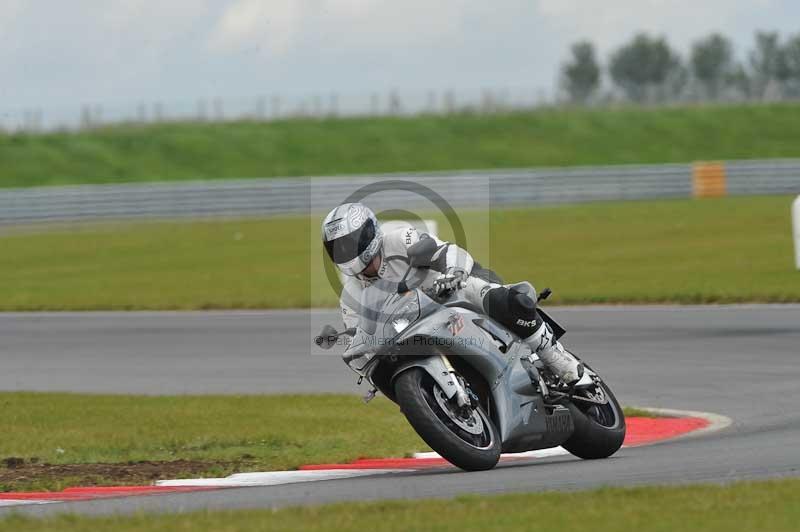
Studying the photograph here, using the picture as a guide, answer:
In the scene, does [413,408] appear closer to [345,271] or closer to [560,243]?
[345,271]

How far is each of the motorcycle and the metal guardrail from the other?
33.0 metres

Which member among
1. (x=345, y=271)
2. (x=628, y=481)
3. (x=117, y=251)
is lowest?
(x=117, y=251)

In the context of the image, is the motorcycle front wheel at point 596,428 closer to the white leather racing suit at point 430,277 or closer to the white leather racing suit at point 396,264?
the white leather racing suit at point 430,277

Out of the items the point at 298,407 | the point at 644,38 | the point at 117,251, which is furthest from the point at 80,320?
the point at 644,38

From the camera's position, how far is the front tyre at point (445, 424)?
8.22m

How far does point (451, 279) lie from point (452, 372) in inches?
21.7

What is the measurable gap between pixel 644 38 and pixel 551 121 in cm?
6973

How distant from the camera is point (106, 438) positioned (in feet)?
37.8

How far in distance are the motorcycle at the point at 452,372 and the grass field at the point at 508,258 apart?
7.97 meters

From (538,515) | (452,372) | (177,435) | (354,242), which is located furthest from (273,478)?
(538,515)

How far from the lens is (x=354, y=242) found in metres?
8.41

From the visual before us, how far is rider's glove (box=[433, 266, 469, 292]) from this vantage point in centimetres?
851

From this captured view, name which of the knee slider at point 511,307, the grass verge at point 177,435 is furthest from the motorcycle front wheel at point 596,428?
the grass verge at point 177,435

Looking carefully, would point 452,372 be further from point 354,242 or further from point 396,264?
point 354,242
